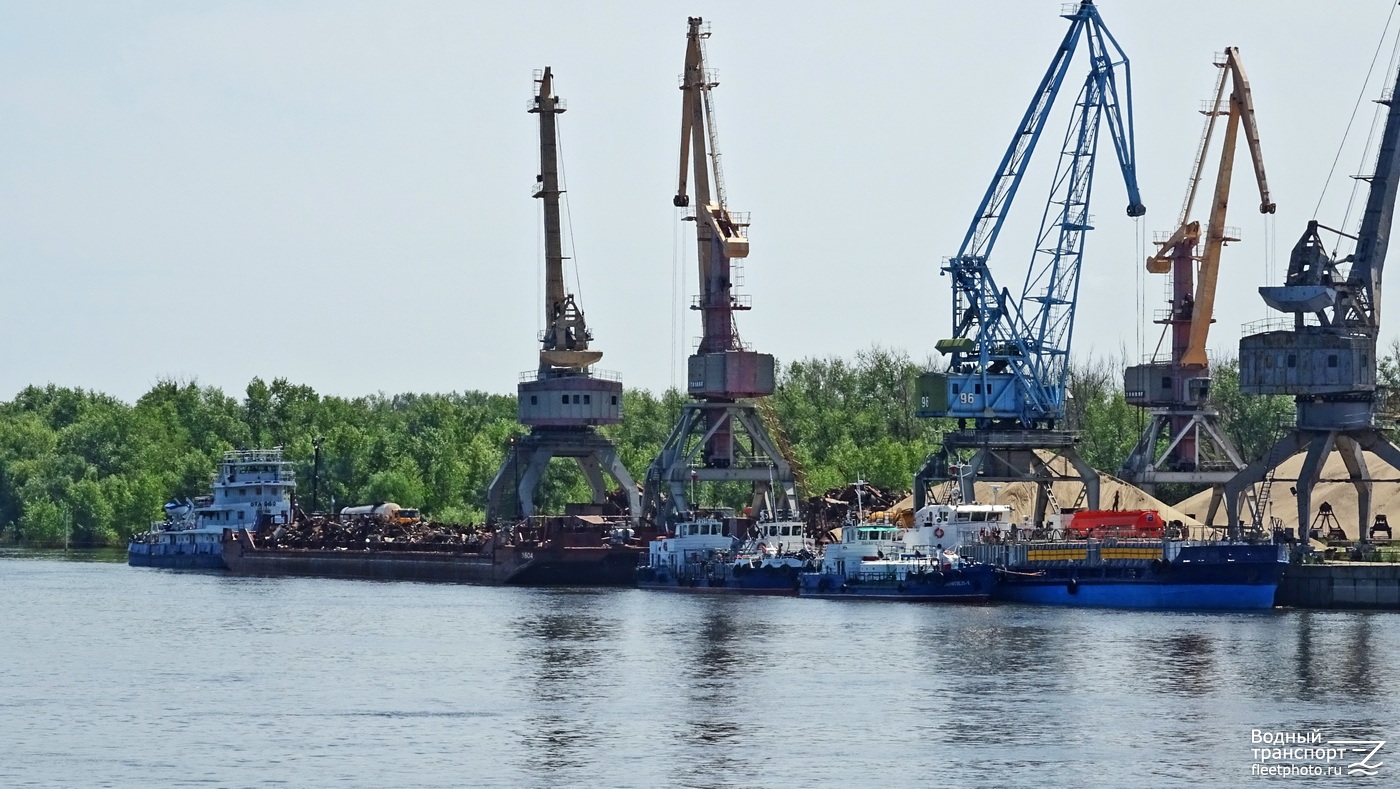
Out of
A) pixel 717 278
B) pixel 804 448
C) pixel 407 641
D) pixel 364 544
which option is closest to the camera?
pixel 407 641

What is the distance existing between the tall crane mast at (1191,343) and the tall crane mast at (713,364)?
21713 millimetres

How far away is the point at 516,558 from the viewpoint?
448 feet

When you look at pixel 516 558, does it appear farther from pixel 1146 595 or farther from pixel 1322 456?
pixel 1322 456

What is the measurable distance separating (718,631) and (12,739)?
37263 mm

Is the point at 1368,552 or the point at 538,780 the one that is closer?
the point at 538,780

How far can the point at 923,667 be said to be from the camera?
268 feet

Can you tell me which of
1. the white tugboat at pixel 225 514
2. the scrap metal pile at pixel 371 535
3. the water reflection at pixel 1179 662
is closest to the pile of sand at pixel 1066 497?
the scrap metal pile at pixel 371 535

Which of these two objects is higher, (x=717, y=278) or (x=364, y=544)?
(x=717, y=278)

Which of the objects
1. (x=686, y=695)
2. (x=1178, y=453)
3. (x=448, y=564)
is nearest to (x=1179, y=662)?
(x=686, y=695)

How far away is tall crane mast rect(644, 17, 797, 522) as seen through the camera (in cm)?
13975

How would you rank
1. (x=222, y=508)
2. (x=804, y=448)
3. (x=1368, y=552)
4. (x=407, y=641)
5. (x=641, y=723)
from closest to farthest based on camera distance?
(x=641, y=723)
(x=407, y=641)
(x=1368, y=552)
(x=222, y=508)
(x=804, y=448)

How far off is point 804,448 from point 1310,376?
8576 cm

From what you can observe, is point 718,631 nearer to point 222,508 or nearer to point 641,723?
point 641,723

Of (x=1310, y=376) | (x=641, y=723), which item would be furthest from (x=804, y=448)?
(x=641, y=723)
